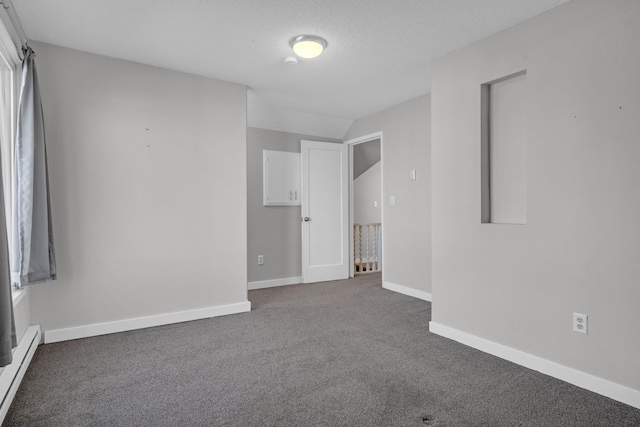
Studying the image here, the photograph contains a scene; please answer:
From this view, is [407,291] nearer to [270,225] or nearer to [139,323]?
[270,225]

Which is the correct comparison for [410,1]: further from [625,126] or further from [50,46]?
[50,46]

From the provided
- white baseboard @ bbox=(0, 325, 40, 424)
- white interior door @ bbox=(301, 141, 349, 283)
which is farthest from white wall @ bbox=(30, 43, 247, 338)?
white interior door @ bbox=(301, 141, 349, 283)

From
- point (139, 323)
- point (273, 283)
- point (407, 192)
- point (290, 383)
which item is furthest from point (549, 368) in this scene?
point (273, 283)

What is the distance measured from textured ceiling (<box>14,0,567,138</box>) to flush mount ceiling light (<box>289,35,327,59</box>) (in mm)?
47

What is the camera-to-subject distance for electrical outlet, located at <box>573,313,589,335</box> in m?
2.04

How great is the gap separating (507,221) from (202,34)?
8.62 ft

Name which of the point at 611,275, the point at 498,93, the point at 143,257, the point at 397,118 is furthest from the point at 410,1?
the point at 143,257

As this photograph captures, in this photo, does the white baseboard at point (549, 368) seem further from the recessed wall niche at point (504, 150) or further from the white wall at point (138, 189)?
the white wall at point (138, 189)

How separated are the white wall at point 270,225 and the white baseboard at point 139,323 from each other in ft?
3.73

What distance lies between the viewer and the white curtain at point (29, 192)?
234cm

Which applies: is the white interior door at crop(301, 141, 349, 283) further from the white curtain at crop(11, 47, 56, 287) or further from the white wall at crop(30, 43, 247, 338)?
the white curtain at crop(11, 47, 56, 287)

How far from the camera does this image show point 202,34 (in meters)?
2.54

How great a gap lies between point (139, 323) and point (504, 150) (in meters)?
3.32

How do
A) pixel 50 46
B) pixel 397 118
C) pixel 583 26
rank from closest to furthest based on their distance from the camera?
1. pixel 583 26
2. pixel 50 46
3. pixel 397 118
